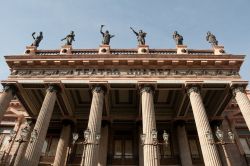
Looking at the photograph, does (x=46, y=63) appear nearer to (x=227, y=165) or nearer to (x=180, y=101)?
(x=180, y=101)

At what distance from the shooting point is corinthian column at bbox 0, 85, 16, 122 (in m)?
17.5

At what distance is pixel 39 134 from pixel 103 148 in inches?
226

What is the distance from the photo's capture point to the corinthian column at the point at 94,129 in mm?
14554

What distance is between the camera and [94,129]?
16.1 metres

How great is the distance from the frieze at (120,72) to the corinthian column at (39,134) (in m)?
1.73

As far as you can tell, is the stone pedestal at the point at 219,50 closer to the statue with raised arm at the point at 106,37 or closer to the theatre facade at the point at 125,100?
the theatre facade at the point at 125,100

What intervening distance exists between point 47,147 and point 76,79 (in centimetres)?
695

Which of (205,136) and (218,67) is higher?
(218,67)

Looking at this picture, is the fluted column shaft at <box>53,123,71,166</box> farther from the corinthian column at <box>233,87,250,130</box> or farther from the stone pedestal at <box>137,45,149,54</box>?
the corinthian column at <box>233,87,250,130</box>

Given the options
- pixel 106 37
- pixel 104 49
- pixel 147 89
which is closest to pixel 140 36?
pixel 106 37

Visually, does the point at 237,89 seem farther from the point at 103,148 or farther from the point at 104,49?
the point at 103,148

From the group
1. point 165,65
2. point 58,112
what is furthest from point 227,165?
point 58,112

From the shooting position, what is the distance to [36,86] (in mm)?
19281

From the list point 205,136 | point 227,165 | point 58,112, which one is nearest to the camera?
point 205,136
